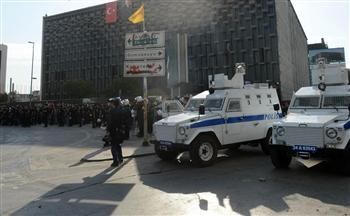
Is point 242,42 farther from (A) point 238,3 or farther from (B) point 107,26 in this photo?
(B) point 107,26

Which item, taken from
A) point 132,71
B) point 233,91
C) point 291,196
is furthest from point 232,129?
point 132,71

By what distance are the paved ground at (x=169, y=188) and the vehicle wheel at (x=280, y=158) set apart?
25 cm

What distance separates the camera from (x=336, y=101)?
28.5 feet

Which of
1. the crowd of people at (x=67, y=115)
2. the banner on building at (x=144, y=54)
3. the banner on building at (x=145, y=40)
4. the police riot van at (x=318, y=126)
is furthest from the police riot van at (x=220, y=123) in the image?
the crowd of people at (x=67, y=115)

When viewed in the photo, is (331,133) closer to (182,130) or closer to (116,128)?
(182,130)

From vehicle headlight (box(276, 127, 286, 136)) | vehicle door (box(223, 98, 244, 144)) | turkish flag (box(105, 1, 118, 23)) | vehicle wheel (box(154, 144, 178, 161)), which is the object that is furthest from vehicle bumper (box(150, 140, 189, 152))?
turkish flag (box(105, 1, 118, 23))

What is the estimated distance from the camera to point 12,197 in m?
6.61

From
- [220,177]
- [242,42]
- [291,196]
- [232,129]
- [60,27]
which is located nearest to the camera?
[291,196]

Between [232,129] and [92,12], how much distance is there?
79.4 meters

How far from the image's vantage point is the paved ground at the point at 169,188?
552 centimetres

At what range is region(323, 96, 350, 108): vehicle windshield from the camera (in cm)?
852

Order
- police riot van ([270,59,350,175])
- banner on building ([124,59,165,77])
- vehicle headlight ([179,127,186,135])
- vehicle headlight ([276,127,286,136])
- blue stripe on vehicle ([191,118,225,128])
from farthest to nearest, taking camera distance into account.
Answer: banner on building ([124,59,165,77]), blue stripe on vehicle ([191,118,225,128]), vehicle headlight ([179,127,186,135]), vehicle headlight ([276,127,286,136]), police riot van ([270,59,350,175])

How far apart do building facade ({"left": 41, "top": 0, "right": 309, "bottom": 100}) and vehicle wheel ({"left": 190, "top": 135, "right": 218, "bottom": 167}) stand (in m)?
35.8

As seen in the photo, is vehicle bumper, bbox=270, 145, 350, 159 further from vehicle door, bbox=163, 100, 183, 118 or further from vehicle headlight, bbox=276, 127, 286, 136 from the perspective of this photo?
vehicle door, bbox=163, 100, 183, 118
